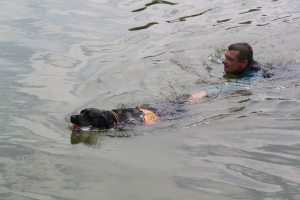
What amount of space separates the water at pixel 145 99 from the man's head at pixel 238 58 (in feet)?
0.89

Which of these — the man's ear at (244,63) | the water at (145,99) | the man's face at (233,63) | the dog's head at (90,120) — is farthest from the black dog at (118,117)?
the man's ear at (244,63)

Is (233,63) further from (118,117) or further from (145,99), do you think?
(118,117)

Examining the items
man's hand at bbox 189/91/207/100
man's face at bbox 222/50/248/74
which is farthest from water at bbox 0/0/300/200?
man's face at bbox 222/50/248/74

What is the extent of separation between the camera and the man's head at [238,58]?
627 cm

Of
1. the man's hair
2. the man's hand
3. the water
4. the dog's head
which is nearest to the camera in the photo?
the water

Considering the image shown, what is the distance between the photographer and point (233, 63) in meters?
6.31

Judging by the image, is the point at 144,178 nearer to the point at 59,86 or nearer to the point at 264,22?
the point at 59,86

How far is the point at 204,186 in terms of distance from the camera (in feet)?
11.3

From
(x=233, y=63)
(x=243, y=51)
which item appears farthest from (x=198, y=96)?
(x=243, y=51)

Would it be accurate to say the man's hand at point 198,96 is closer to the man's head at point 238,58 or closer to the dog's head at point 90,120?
the man's head at point 238,58

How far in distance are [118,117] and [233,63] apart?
251cm

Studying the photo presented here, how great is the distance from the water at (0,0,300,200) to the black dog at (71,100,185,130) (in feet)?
0.34

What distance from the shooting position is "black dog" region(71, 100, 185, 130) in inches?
172

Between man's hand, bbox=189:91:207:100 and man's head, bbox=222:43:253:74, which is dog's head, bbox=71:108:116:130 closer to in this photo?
man's hand, bbox=189:91:207:100
